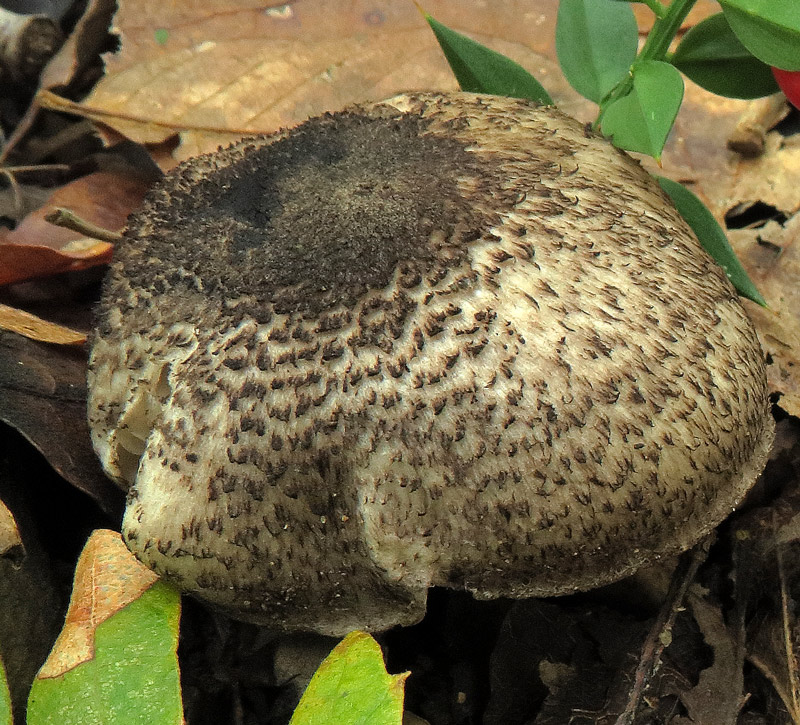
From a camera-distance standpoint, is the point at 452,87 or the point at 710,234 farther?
the point at 452,87

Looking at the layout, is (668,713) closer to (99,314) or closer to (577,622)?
(577,622)

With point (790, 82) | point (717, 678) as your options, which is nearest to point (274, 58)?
point (790, 82)

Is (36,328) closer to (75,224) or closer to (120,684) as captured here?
(75,224)

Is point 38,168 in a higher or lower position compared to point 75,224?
lower

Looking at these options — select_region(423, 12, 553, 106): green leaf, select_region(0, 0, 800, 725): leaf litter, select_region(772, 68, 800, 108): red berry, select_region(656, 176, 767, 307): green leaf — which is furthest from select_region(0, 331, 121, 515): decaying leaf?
select_region(772, 68, 800, 108): red berry

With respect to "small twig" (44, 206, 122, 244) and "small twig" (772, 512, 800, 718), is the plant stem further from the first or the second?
"small twig" (44, 206, 122, 244)

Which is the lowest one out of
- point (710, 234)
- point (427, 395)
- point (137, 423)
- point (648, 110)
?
point (137, 423)
